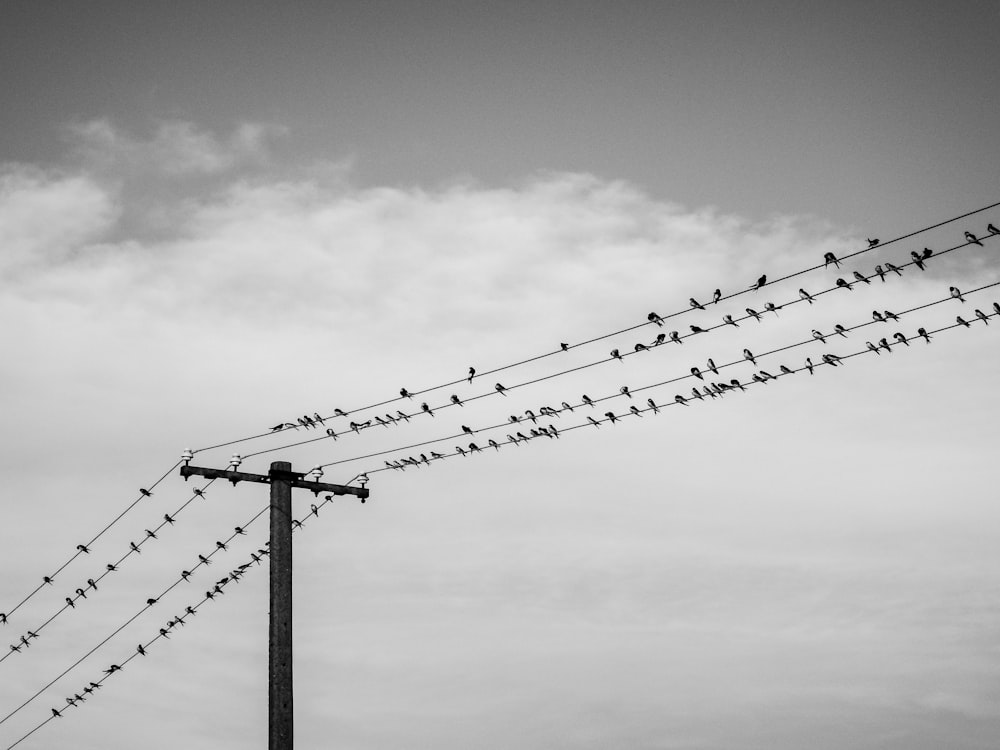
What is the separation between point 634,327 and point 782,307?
1.85 meters

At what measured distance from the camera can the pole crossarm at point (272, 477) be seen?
17.0 metres

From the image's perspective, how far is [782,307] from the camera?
14.9 meters

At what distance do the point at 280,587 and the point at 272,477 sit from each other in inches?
65.1

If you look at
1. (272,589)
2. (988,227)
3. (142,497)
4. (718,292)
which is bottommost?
(272,589)

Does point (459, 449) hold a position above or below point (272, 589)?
above

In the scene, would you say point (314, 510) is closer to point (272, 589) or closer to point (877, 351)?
point (272, 589)

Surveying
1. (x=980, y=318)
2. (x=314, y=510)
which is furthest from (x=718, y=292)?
(x=314, y=510)

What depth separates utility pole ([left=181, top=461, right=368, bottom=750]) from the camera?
1545 centimetres

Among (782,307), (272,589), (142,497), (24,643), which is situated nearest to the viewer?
(782,307)

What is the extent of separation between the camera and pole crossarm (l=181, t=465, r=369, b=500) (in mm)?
16969

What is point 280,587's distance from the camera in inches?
634

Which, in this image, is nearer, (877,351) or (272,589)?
(877,351)

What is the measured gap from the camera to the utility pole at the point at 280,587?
608 inches

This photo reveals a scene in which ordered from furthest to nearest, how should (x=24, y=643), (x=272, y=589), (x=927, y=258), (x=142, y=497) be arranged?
(x=24, y=643) → (x=142, y=497) → (x=272, y=589) → (x=927, y=258)
